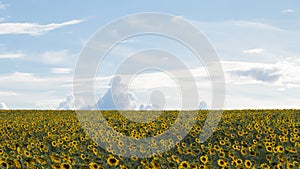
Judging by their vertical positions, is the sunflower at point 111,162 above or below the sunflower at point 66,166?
above

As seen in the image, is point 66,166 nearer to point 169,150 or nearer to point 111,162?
point 111,162

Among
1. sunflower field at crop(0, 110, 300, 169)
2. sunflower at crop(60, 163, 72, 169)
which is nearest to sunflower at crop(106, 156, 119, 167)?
sunflower field at crop(0, 110, 300, 169)

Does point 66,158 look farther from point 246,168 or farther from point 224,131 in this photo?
point 224,131

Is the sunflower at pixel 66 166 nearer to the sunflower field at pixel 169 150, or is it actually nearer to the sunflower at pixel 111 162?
the sunflower field at pixel 169 150

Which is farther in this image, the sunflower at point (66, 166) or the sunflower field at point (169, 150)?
the sunflower field at point (169, 150)

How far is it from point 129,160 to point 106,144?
217 centimetres

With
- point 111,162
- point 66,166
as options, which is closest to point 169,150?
point 111,162

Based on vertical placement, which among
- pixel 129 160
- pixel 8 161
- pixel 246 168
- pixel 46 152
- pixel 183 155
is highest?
pixel 246 168

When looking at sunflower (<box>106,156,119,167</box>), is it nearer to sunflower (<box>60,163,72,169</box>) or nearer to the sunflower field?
the sunflower field

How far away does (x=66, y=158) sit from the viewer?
10.3 m

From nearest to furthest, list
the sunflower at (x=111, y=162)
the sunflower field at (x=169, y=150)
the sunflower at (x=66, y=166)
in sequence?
the sunflower at (x=66, y=166), the sunflower at (x=111, y=162), the sunflower field at (x=169, y=150)

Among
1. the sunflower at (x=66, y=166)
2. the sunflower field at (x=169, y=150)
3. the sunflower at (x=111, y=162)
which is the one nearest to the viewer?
the sunflower at (x=66, y=166)

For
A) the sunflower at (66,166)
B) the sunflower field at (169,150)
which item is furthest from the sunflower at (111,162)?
the sunflower at (66,166)

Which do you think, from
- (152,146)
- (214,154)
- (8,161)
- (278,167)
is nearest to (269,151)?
(214,154)
